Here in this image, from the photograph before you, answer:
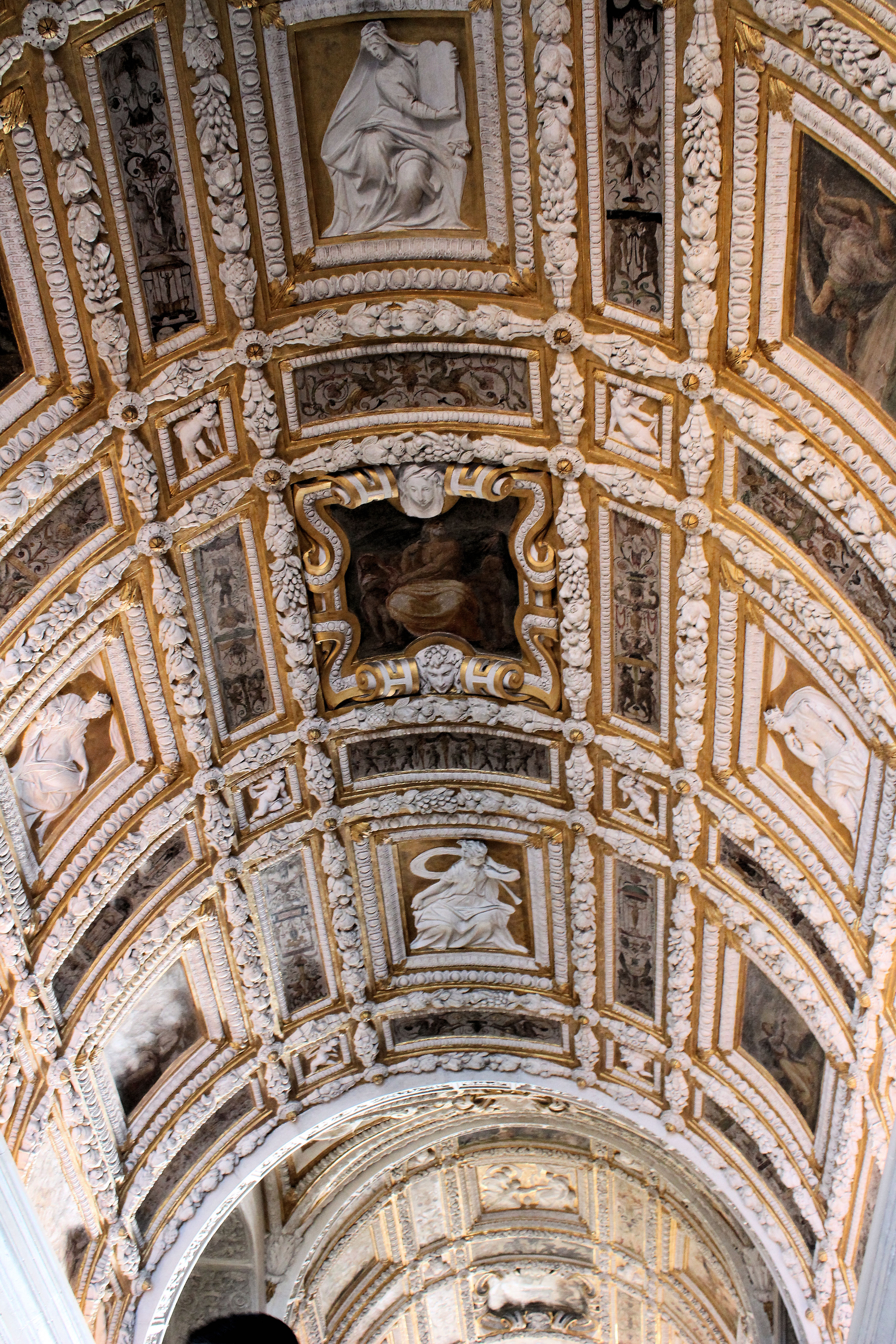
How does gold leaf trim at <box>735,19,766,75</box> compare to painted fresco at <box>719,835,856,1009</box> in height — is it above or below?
above

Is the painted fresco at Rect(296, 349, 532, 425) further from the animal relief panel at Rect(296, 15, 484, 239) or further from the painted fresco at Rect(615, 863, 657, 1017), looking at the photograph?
the painted fresco at Rect(615, 863, 657, 1017)

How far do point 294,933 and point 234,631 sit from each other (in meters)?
4.21

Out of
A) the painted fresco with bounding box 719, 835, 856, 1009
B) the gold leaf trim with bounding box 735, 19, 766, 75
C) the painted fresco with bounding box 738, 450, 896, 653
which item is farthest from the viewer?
the painted fresco with bounding box 719, 835, 856, 1009

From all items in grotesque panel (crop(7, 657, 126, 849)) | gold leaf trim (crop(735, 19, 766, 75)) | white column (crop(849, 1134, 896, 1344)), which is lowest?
white column (crop(849, 1134, 896, 1344))

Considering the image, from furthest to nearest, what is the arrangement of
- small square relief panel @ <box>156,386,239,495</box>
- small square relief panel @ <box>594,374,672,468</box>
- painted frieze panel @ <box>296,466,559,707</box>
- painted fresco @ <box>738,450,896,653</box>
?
painted frieze panel @ <box>296,466,559,707</box> → small square relief panel @ <box>156,386,239,495</box> → small square relief panel @ <box>594,374,672,468</box> → painted fresco @ <box>738,450,896,653</box>

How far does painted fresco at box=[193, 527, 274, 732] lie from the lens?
38.8 feet

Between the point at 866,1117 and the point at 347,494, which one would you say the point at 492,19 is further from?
the point at 866,1117

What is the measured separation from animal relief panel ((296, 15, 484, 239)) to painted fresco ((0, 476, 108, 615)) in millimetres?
2747

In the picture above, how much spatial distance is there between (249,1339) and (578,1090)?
1146cm

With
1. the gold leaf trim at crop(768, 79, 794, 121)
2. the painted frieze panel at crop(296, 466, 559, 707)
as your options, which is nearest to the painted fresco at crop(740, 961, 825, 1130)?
the painted frieze panel at crop(296, 466, 559, 707)

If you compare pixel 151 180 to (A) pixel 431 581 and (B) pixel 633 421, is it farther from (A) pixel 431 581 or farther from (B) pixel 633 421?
(A) pixel 431 581

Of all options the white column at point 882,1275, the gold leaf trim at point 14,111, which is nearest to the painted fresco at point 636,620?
the white column at point 882,1275

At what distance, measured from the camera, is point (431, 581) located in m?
12.6

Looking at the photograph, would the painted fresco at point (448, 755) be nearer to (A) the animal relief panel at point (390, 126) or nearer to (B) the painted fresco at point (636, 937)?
(B) the painted fresco at point (636, 937)
